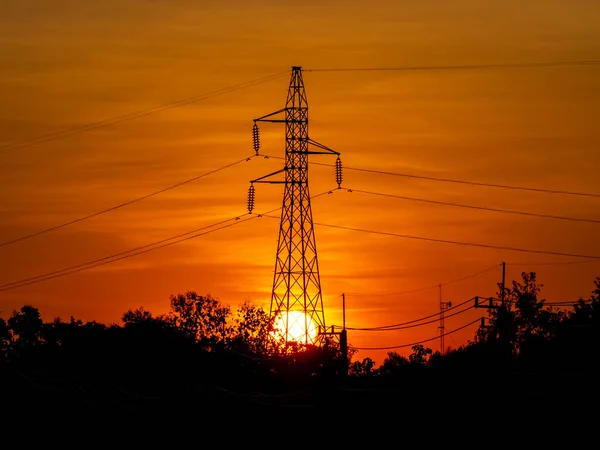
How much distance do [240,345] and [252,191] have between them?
58.0 metres

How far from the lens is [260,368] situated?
105438 millimetres

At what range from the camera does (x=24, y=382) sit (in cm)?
7175

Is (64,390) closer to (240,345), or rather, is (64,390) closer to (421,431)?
(421,431)

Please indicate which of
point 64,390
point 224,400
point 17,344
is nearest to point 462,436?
point 224,400

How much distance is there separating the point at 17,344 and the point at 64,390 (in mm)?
98268

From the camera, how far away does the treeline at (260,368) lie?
54906 mm

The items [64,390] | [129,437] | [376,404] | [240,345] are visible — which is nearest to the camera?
[376,404]

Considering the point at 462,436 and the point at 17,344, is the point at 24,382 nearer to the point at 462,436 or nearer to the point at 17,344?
the point at 462,436

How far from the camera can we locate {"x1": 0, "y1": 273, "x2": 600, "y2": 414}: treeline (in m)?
54.9

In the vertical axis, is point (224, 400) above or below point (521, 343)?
below

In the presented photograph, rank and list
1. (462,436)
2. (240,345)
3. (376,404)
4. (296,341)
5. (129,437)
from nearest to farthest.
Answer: (462,436) → (376,404) → (129,437) → (296,341) → (240,345)

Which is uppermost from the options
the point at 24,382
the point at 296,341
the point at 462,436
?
the point at 296,341

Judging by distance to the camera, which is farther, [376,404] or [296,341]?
[296,341]

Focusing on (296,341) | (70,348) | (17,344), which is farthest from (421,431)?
(17,344)
